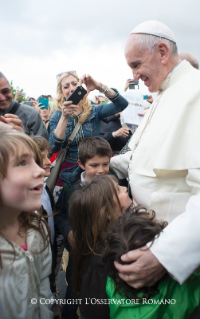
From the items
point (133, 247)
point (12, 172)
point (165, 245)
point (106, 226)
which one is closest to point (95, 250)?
point (106, 226)

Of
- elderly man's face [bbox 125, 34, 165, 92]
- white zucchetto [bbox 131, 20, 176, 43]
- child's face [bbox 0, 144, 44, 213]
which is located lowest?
child's face [bbox 0, 144, 44, 213]

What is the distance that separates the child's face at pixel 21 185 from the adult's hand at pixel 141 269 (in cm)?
58

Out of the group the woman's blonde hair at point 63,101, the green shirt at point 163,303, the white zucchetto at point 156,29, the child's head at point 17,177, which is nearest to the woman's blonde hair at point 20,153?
the child's head at point 17,177

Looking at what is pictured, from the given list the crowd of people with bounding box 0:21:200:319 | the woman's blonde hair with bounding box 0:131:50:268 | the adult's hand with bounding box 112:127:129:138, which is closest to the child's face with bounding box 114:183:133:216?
the crowd of people with bounding box 0:21:200:319

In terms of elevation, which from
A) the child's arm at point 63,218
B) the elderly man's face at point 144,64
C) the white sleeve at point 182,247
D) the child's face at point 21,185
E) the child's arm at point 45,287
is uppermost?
the elderly man's face at point 144,64

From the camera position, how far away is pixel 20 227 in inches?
65.4

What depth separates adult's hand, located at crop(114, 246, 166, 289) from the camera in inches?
52.1

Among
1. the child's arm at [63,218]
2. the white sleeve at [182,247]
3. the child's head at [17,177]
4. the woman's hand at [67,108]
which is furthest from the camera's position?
the woman's hand at [67,108]

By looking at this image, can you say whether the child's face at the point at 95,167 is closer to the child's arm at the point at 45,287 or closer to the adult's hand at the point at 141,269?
the child's arm at the point at 45,287

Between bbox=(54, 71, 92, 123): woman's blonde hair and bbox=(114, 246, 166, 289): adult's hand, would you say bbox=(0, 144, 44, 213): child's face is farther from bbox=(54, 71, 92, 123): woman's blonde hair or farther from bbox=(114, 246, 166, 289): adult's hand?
bbox=(54, 71, 92, 123): woman's blonde hair

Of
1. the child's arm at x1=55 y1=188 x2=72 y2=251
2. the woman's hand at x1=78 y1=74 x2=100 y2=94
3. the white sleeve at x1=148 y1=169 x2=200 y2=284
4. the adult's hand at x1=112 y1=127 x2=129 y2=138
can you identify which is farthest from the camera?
the adult's hand at x1=112 y1=127 x2=129 y2=138

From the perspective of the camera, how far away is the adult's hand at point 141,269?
1323 millimetres

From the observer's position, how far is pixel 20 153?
147 cm

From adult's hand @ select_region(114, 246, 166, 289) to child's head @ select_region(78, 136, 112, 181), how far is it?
4.65 feet
